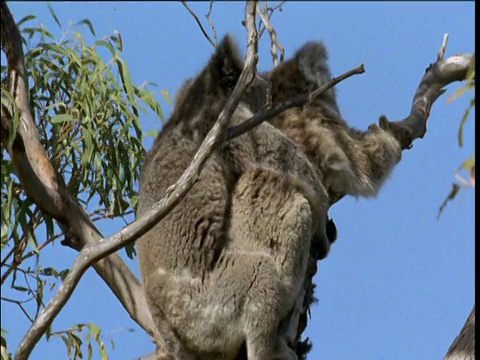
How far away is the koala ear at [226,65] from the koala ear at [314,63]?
741 millimetres

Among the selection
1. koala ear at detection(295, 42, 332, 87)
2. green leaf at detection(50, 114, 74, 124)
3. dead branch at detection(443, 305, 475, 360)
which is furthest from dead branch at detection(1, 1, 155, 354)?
koala ear at detection(295, 42, 332, 87)

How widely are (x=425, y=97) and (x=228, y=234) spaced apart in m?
1.50

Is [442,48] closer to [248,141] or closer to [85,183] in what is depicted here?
[248,141]

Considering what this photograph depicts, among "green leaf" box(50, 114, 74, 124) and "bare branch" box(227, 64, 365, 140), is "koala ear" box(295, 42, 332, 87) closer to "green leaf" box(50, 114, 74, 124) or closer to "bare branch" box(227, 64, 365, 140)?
"green leaf" box(50, 114, 74, 124)

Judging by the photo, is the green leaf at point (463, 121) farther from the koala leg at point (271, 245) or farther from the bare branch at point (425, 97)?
the bare branch at point (425, 97)

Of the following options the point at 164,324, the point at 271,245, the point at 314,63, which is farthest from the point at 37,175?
the point at 314,63

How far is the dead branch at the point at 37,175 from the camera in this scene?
378cm

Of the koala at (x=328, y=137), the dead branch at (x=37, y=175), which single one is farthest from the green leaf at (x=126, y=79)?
the dead branch at (x=37, y=175)

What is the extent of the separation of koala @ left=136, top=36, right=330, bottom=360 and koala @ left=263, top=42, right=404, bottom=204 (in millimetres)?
305

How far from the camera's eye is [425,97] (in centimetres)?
522

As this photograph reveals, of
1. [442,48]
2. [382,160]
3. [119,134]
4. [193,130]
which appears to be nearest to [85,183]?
[119,134]

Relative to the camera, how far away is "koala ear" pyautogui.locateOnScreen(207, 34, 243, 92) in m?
4.66

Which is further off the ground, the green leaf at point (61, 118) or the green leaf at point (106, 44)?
the green leaf at point (106, 44)

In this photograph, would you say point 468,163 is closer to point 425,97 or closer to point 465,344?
point 465,344
